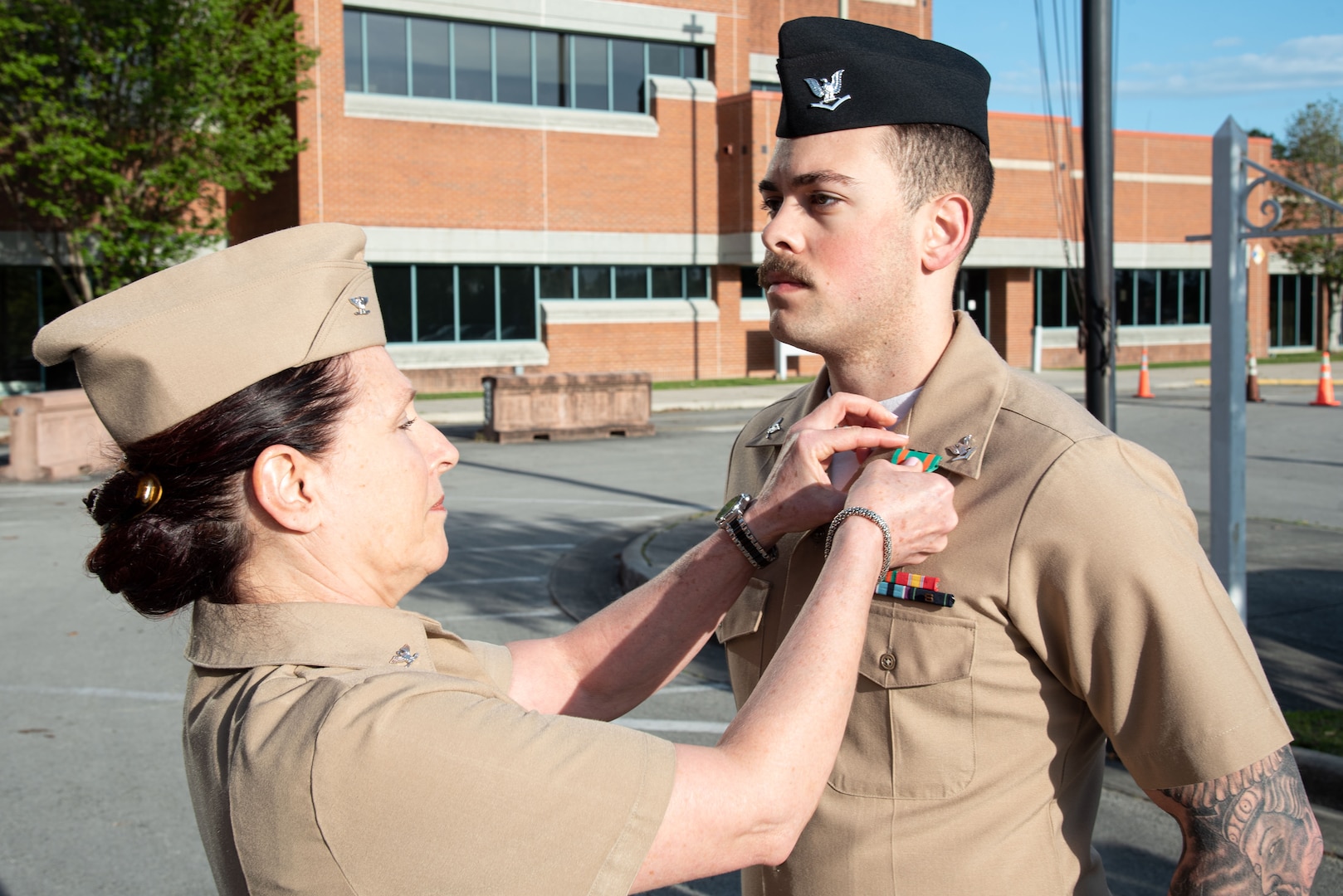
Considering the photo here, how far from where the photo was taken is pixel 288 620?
183 cm

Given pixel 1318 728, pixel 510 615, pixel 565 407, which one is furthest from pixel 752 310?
pixel 1318 728

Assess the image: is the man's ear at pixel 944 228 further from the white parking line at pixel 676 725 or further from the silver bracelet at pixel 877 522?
the white parking line at pixel 676 725

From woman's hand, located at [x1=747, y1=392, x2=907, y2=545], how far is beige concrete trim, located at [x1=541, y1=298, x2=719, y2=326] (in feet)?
97.0

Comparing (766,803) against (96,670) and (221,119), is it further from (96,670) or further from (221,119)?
(221,119)

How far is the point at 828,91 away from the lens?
88.0 inches

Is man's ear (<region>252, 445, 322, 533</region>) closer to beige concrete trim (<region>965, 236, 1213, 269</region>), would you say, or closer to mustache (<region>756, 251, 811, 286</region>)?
mustache (<region>756, 251, 811, 286</region>)

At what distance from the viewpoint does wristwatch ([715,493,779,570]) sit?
2346 millimetres

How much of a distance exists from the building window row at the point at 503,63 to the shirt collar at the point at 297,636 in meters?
30.1

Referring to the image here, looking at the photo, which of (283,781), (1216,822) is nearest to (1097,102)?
(1216,822)

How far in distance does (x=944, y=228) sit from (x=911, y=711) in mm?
986

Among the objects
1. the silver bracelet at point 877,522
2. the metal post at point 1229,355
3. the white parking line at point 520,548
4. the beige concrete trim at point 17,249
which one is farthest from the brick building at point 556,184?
the silver bracelet at point 877,522

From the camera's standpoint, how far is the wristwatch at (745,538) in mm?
2346

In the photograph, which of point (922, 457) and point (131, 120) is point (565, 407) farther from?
point (922, 457)

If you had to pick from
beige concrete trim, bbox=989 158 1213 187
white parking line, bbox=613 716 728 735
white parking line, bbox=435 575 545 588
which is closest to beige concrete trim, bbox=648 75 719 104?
beige concrete trim, bbox=989 158 1213 187
